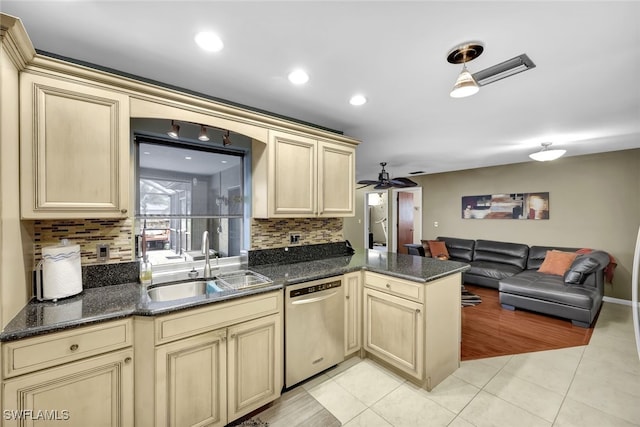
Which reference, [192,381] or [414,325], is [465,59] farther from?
[192,381]

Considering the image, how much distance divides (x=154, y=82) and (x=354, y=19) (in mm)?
1587

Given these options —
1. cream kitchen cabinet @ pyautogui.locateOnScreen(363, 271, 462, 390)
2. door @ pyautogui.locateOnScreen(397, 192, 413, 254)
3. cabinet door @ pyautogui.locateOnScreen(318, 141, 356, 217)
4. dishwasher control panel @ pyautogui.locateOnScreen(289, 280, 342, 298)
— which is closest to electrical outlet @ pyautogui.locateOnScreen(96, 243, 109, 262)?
dishwasher control panel @ pyautogui.locateOnScreen(289, 280, 342, 298)

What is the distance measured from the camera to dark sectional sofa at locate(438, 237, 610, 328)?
10.6 feet

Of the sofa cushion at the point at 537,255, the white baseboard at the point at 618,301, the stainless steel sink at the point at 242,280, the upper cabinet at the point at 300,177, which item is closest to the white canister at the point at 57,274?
the stainless steel sink at the point at 242,280

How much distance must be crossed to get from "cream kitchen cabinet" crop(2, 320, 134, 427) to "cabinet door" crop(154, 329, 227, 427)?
0.16 m

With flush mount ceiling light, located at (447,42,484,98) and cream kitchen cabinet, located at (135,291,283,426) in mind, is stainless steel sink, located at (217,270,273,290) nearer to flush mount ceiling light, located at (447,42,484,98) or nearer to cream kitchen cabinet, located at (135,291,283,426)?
cream kitchen cabinet, located at (135,291,283,426)

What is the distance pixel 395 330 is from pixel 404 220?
19.3 feet

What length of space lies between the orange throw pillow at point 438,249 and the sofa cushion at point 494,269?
0.63 m

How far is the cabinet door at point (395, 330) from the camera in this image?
6.73 feet

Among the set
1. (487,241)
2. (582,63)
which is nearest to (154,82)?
(582,63)

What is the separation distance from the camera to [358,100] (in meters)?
2.26

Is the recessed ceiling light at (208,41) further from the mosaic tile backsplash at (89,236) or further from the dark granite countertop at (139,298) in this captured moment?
the dark granite countertop at (139,298)

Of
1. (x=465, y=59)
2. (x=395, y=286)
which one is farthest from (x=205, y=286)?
(x=465, y=59)

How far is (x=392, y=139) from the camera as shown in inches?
137
